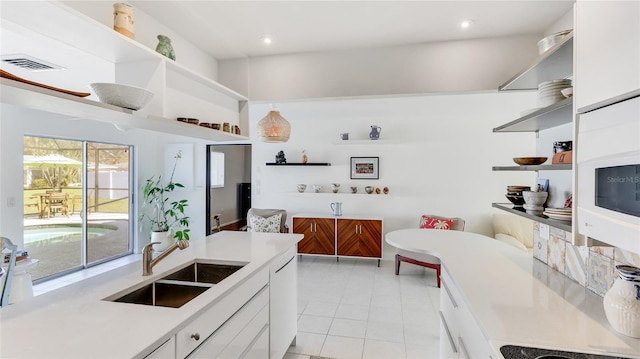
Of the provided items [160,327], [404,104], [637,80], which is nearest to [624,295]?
[637,80]

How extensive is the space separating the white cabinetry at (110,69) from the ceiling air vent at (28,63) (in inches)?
5.1

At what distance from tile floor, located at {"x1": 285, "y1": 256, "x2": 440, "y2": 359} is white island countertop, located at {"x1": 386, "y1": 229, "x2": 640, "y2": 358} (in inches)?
41.4

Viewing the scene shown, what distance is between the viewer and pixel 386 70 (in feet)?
9.12

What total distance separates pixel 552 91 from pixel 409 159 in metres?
3.79

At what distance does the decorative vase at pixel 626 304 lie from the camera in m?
1.03

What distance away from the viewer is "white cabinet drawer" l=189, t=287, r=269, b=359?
4.34 feet

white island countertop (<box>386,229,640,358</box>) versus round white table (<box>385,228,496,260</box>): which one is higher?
round white table (<box>385,228,496,260</box>)

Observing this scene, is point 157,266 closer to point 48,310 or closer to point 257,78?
point 48,310

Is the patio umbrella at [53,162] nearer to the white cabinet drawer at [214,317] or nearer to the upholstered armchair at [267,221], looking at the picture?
the upholstered armchair at [267,221]

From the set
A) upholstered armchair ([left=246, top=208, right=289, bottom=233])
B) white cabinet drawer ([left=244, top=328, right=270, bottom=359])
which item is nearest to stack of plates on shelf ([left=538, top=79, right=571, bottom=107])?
white cabinet drawer ([left=244, top=328, right=270, bottom=359])

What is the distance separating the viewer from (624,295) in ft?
3.46

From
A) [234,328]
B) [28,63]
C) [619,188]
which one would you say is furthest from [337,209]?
[619,188]

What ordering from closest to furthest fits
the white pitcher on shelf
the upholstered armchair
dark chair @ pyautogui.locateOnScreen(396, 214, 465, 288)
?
dark chair @ pyautogui.locateOnScreen(396, 214, 465, 288), the upholstered armchair, the white pitcher on shelf

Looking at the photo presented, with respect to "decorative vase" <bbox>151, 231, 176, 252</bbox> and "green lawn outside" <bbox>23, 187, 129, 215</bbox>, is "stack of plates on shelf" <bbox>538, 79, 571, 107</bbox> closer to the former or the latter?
"decorative vase" <bbox>151, 231, 176, 252</bbox>
